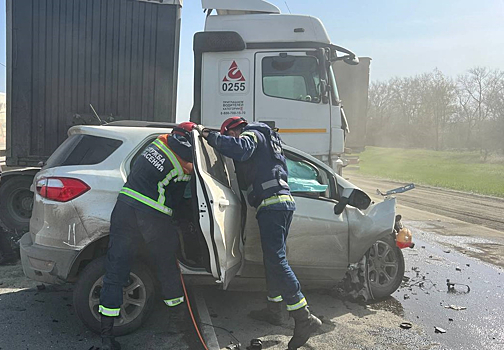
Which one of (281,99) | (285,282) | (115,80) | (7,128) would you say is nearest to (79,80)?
(115,80)

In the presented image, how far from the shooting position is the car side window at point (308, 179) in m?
4.23

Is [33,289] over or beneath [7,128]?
beneath

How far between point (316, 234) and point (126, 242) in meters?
1.73

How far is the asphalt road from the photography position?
3.57 meters

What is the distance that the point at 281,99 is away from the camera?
6.69 meters

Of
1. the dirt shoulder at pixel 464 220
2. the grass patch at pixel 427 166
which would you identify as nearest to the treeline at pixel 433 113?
the grass patch at pixel 427 166

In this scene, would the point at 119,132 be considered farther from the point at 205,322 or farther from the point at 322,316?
the point at 322,316

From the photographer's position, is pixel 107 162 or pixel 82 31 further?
pixel 82 31

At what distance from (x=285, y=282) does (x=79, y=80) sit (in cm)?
432

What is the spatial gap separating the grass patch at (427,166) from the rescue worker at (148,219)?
2092 cm

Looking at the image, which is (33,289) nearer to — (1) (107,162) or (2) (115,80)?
(1) (107,162)

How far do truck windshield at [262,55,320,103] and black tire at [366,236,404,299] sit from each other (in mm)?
2779

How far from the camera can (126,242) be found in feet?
10.8

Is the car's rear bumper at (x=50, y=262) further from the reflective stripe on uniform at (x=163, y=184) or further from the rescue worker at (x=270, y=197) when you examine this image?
the rescue worker at (x=270, y=197)
